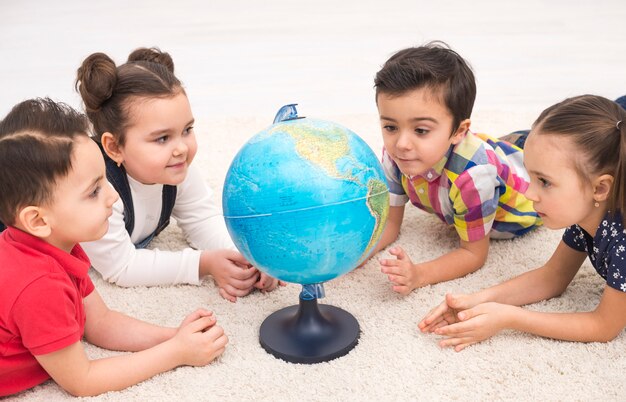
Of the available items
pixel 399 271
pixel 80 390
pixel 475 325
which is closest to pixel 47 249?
pixel 80 390

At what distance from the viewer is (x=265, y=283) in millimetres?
2666

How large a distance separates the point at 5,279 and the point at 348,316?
3.68 ft

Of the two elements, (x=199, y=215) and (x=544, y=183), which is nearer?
(x=544, y=183)

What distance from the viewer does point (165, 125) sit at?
2525mm

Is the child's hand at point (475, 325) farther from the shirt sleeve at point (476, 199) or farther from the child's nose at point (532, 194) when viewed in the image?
the shirt sleeve at point (476, 199)

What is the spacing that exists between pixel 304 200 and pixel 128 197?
100cm

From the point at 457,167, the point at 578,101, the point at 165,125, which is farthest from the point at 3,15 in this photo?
the point at 578,101

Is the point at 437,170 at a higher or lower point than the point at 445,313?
higher

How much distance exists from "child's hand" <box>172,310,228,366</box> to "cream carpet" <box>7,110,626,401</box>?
4cm

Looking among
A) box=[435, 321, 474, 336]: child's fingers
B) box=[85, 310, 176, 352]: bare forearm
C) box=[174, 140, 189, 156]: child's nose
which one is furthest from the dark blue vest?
box=[435, 321, 474, 336]: child's fingers

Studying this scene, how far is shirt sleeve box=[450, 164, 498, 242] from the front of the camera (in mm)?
2656

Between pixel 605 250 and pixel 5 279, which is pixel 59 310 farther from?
pixel 605 250

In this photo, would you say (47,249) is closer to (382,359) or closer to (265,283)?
(265,283)

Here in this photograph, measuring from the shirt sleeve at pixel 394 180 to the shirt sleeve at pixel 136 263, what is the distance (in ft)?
2.81
